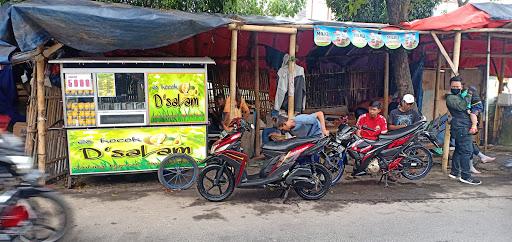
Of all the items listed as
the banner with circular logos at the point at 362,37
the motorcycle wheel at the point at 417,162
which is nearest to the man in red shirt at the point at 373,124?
the motorcycle wheel at the point at 417,162

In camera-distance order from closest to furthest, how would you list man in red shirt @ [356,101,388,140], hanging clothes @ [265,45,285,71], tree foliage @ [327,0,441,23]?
1. man in red shirt @ [356,101,388,140]
2. hanging clothes @ [265,45,285,71]
3. tree foliage @ [327,0,441,23]

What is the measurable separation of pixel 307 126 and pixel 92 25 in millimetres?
3286

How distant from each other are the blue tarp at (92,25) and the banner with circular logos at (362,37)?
5.32 feet

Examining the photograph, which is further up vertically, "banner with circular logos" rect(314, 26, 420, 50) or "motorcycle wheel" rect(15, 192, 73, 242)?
"banner with circular logos" rect(314, 26, 420, 50)

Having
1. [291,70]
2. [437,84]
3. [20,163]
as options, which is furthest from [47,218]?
Result: [437,84]

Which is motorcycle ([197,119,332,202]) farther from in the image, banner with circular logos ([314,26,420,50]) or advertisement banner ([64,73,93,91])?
advertisement banner ([64,73,93,91])

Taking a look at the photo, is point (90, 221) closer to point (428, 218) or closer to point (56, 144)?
point (56, 144)

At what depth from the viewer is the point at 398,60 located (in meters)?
8.38

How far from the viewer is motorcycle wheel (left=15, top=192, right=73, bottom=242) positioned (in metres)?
3.72

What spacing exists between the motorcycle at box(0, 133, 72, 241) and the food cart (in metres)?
2.01

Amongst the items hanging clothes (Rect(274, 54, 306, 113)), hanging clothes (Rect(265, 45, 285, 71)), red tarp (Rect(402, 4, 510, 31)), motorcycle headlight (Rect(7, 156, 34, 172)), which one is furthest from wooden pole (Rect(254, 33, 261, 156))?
motorcycle headlight (Rect(7, 156, 34, 172))

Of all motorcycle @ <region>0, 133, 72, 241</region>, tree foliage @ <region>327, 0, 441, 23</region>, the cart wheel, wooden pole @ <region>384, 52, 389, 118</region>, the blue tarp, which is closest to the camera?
motorcycle @ <region>0, 133, 72, 241</region>

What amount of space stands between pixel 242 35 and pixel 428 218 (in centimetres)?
497

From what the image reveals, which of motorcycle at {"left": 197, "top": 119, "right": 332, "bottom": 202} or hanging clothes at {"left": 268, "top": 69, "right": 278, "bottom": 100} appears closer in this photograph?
motorcycle at {"left": 197, "top": 119, "right": 332, "bottom": 202}
